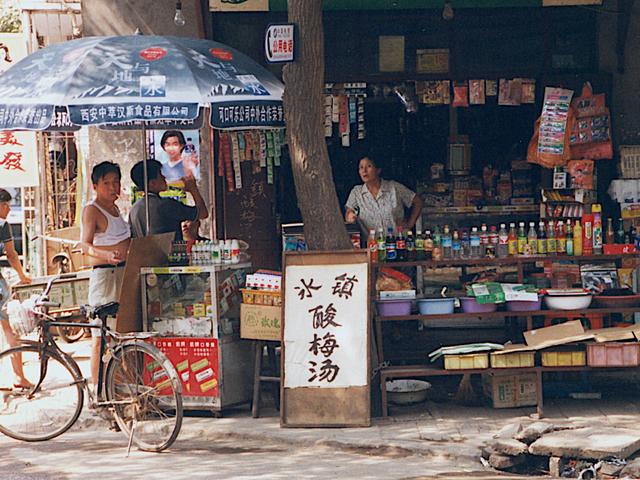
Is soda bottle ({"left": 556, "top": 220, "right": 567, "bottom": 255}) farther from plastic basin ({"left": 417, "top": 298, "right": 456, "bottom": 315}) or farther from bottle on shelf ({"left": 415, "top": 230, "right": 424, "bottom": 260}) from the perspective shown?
bottle on shelf ({"left": 415, "top": 230, "right": 424, "bottom": 260})

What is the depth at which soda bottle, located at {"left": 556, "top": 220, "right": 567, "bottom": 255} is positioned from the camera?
8.46m

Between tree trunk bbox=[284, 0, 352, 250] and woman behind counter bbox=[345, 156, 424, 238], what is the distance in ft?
3.88

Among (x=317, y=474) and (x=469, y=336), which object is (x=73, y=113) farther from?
(x=469, y=336)

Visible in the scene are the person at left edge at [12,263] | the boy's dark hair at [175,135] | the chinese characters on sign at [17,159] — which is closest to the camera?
the person at left edge at [12,263]

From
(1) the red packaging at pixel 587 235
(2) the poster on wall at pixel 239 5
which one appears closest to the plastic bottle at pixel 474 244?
(1) the red packaging at pixel 587 235

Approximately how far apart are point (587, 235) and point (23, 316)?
474cm

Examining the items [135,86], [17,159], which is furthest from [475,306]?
[17,159]

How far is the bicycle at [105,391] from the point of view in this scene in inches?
293

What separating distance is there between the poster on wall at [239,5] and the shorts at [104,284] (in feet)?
9.68

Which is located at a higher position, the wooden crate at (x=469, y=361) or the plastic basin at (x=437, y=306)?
Result: the plastic basin at (x=437, y=306)

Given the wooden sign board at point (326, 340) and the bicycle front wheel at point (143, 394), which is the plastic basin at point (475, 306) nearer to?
the wooden sign board at point (326, 340)

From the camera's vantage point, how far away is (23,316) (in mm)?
7684

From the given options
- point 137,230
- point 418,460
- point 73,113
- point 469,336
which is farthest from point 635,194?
point 73,113

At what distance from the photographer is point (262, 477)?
6.64 m
